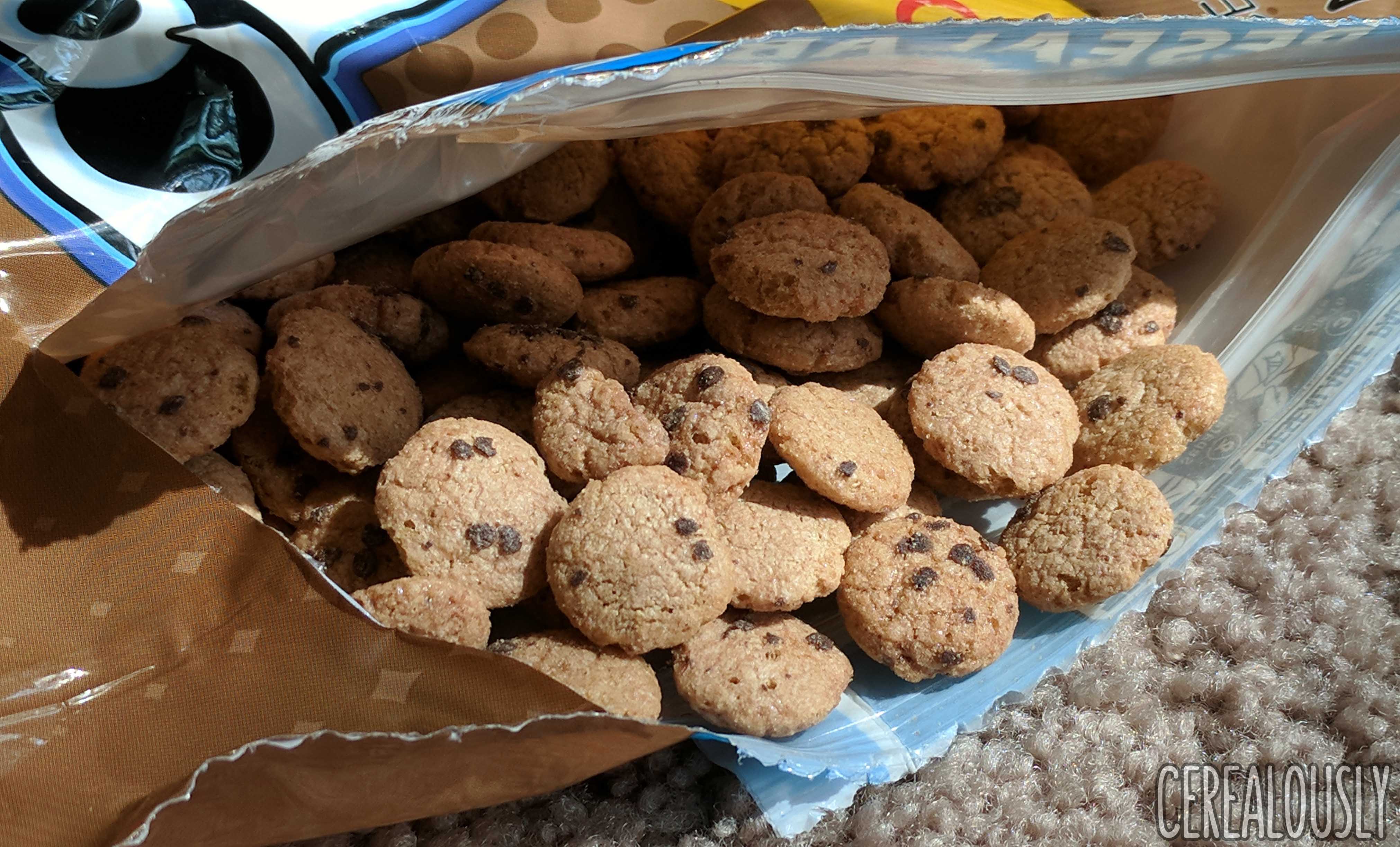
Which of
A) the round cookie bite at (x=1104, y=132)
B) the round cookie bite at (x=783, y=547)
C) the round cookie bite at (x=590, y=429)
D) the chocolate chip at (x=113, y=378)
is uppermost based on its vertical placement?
the round cookie bite at (x=1104, y=132)

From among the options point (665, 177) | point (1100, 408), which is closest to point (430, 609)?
point (665, 177)

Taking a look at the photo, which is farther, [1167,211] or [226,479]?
[1167,211]

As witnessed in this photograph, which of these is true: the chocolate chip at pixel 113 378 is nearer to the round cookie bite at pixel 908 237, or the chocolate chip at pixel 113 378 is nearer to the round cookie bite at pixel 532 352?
the round cookie bite at pixel 532 352

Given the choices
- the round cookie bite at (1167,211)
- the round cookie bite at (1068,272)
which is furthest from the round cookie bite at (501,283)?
the round cookie bite at (1167,211)

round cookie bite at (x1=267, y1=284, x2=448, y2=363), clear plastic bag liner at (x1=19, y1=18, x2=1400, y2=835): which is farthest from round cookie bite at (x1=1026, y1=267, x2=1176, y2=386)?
round cookie bite at (x1=267, y1=284, x2=448, y2=363)

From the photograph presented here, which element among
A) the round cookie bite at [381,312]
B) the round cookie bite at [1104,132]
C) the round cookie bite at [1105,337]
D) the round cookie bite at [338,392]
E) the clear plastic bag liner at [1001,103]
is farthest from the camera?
the round cookie bite at [1104,132]

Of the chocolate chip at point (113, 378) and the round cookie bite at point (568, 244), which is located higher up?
the round cookie bite at point (568, 244)

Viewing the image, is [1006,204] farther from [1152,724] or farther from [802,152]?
[1152,724]
